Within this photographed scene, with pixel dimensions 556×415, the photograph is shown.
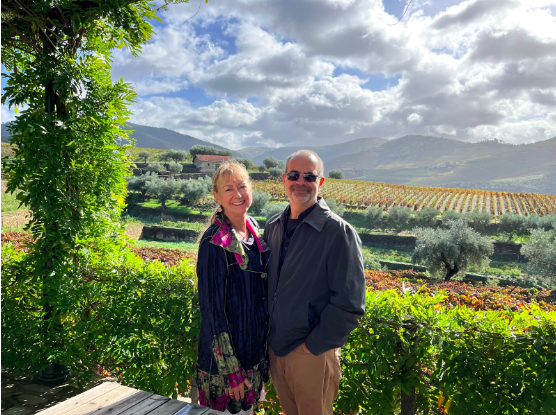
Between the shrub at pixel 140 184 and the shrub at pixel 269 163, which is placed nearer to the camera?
the shrub at pixel 140 184

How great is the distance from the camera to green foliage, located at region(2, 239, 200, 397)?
8.30 ft

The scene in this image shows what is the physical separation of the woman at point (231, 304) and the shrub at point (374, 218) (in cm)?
3497

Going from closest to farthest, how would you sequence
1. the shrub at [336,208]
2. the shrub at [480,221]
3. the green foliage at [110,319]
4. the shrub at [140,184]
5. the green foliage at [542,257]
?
the green foliage at [110,319], the green foliage at [542,257], the shrub at [480,221], the shrub at [336,208], the shrub at [140,184]

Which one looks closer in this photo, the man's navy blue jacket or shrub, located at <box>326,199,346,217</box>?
the man's navy blue jacket

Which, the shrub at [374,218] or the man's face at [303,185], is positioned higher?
the man's face at [303,185]

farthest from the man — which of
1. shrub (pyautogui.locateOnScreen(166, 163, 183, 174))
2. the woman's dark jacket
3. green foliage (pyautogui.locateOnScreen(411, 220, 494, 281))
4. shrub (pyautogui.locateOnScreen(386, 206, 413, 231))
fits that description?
shrub (pyautogui.locateOnScreen(166, 163, 183, 174))

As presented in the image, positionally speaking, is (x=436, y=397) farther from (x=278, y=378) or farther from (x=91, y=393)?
(x=91, y=393)

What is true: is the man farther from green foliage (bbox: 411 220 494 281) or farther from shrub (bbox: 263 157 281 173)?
shrub (bbox: 263 157 281 173)

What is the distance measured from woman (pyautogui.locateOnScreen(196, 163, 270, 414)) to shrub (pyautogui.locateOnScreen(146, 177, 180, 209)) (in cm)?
3843

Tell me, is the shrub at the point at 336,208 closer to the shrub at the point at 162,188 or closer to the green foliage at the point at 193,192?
the green foliage at the point at 193,192

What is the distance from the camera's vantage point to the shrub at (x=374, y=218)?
35.3 meters

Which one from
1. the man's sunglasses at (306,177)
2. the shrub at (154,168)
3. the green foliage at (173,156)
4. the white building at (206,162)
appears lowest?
the man's sunglasses at (306,177)

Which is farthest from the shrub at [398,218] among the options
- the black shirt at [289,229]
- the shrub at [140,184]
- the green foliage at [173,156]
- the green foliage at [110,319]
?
the green foliage at [173,156]

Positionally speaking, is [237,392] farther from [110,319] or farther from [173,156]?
[173,156]
